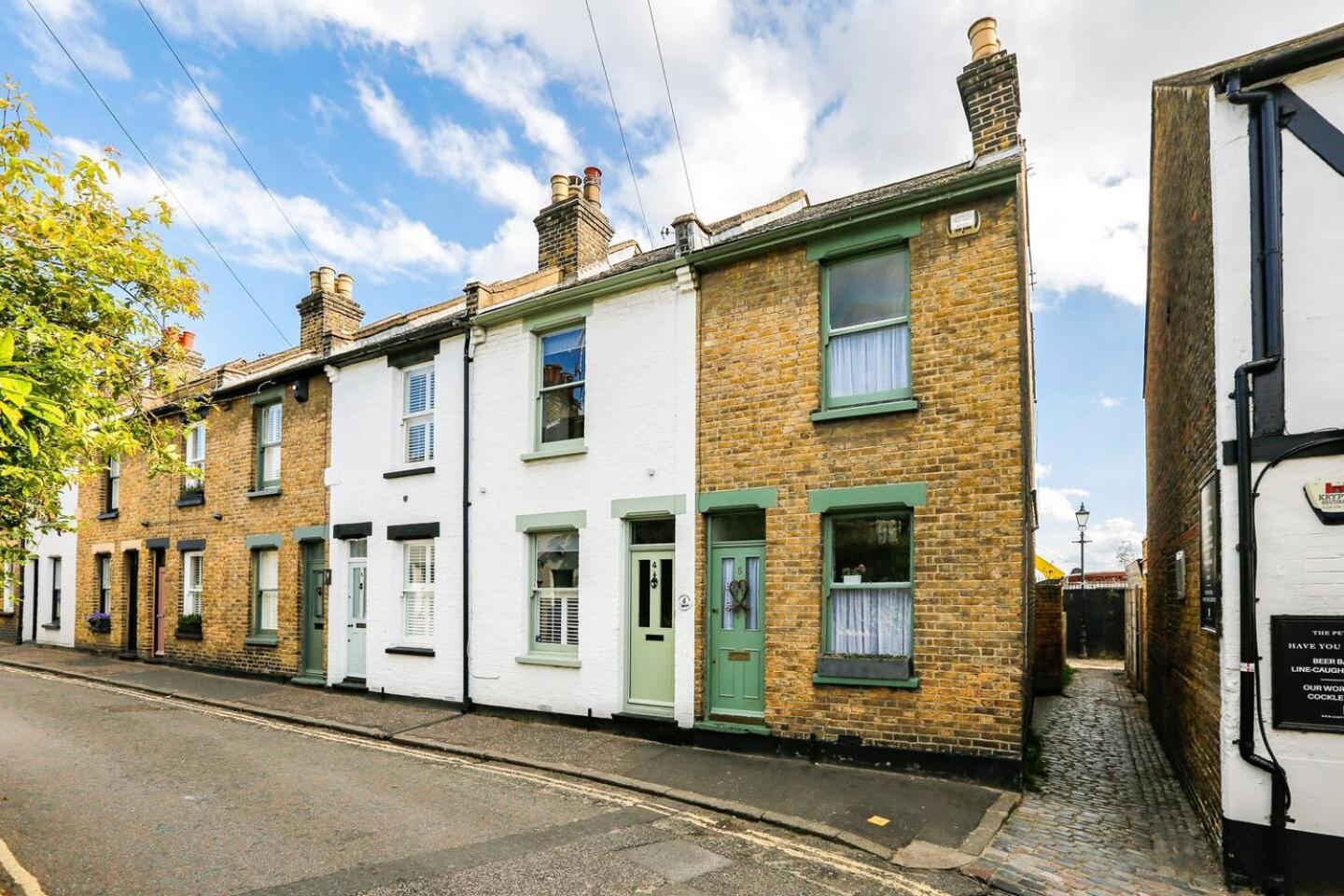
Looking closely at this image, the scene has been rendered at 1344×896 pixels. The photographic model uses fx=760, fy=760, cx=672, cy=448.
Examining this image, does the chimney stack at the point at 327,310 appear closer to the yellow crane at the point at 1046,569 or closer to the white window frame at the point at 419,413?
the white window frame at the point at 419,413

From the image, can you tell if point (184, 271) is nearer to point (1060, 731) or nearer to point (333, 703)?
point (333, 703)

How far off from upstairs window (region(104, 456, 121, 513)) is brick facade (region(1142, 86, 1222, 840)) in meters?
22.2

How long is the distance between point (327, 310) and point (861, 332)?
11890 millimetres

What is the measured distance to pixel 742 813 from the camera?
6.99 m

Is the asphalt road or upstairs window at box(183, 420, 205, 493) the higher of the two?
upstairs window at box(183, 420, 205, 493)

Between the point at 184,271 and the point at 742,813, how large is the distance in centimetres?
732

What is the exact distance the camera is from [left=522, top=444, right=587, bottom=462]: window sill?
10797 millimetres

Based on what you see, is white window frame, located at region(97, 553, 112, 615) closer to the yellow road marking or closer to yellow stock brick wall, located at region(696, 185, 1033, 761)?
the yellow road marking

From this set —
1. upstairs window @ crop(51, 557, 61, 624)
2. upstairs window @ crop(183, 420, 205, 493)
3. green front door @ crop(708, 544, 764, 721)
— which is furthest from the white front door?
upstairs window @ crop(51, 557, 61, 624)

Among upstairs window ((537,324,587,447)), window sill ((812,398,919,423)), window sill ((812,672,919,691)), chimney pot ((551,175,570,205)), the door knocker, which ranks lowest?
window sill ((812,672,919,691))

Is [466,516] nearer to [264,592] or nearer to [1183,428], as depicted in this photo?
[264,592]

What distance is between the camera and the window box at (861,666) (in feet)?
26.3

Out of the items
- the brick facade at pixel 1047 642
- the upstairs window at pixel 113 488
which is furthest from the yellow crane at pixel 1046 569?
the upstairs window at pixel 113 488

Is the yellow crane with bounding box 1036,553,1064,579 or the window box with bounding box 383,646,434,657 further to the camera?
the yellow crane with bounding box 1036,553,1064,579
